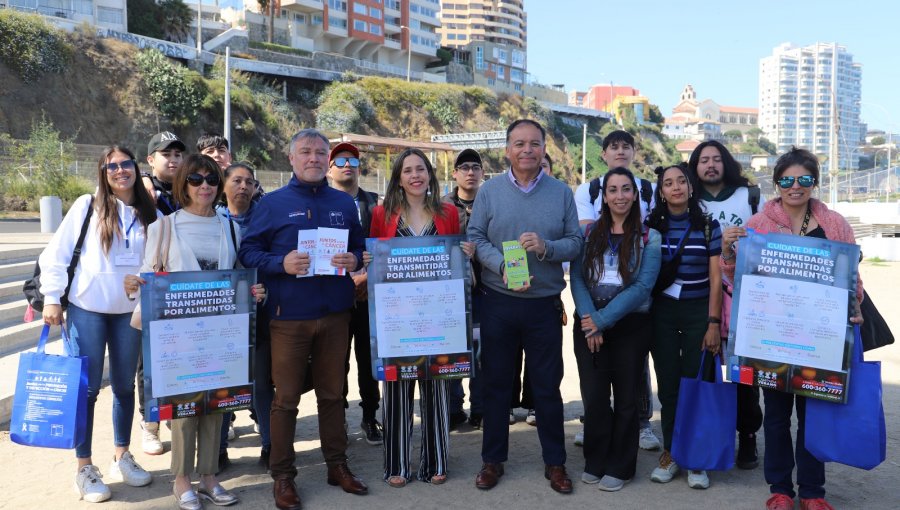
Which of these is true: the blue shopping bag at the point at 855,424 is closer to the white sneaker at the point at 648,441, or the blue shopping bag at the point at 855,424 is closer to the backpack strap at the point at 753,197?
the backpack strap at the point at 753,197

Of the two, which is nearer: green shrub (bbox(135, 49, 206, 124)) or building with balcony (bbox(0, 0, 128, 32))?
green shrub (bbox(135, 49, 206, 124))

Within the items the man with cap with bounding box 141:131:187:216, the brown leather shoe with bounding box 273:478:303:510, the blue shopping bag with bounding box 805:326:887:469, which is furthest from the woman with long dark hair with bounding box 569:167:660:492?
the man with cap with bounding box 141:131:187:216

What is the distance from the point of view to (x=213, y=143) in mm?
5898

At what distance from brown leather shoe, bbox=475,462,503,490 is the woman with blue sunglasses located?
1734 mm

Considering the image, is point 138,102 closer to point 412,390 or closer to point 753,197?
point 412,390

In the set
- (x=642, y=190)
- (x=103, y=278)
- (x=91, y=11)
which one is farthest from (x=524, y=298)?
(x=91, y=11)

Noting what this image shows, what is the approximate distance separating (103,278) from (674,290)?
3838mm

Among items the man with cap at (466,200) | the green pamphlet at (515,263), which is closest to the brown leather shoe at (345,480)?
the man with cap at (466,200)

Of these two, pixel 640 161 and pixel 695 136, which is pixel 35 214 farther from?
pixel 695 136

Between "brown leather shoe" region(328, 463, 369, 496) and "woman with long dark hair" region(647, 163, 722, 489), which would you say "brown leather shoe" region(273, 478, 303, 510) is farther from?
"woman with long dark hair" region(647, 163, 722, 489)

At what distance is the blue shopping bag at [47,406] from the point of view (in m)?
4.09

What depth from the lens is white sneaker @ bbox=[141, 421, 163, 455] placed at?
5234 millimetres

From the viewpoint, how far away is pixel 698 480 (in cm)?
452

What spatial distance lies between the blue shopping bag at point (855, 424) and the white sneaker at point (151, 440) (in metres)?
4.69
